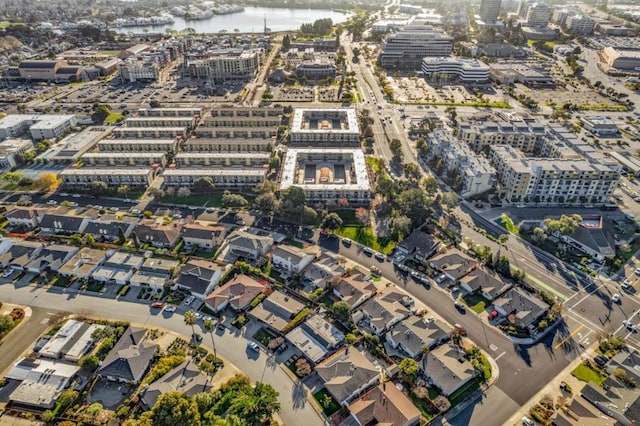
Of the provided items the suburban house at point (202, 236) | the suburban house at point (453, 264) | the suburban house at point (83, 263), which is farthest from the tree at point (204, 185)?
the suburban house at point (453, 264)

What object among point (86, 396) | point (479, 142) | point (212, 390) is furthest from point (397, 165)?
point (86, 396)

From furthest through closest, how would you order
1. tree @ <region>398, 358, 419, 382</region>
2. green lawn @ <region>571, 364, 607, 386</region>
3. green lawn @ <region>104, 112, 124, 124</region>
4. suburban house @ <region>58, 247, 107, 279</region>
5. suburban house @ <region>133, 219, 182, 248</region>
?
green lawn @ <region>104, 112, 124, 124</region> → suburban house @ <region>133, 219, 182, 248</region> → suburban house @ <region>58, 247, 107, 279</region> → green lawn @ <region>571, 364, 607, 386</region> → tree @ <region>398, 358, 419, 382</region>

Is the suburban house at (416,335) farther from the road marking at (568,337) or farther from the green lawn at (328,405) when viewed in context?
the road marking at (568,337)

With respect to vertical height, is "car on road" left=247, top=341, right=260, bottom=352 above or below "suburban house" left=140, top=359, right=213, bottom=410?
below

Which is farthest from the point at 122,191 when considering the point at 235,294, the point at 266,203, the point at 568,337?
the point at 568,337

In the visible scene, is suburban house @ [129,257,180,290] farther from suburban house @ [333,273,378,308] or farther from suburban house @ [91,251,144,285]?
suburban house @ [333,273,378,308]

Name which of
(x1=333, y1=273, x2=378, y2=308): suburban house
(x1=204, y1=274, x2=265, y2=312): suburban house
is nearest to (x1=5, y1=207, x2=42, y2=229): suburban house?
(x1=204, y1=274, x2=265, y2=312): suburban house
